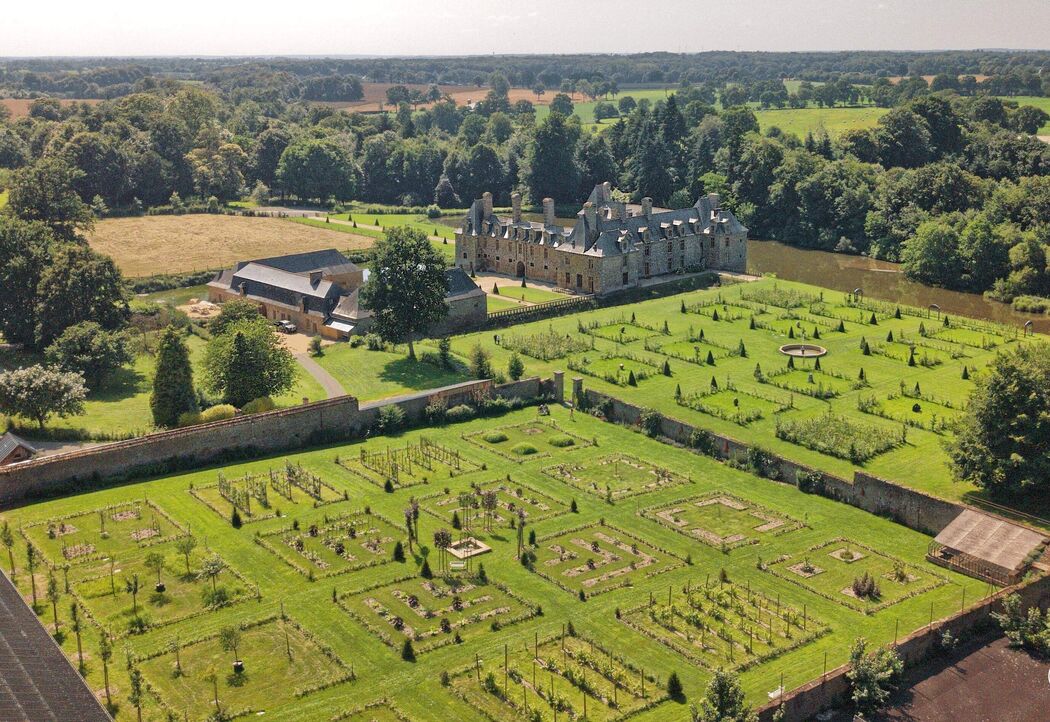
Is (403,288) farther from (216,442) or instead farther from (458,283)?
(216,442)

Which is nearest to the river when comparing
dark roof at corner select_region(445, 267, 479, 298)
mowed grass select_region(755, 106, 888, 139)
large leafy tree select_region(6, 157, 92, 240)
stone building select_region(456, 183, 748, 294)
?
stone building select_region(456, 183, 748, 294)

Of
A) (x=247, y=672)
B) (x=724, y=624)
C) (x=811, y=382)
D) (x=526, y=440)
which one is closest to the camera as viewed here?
(x=247, y=672)

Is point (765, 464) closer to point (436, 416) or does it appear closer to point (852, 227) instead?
point (436, 416)

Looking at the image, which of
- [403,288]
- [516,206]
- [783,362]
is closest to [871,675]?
[783,362]

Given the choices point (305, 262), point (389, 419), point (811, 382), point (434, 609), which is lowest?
point (434, 609)

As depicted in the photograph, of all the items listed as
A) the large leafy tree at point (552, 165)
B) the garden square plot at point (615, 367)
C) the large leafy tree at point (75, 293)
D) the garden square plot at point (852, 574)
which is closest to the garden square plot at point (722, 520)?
the garden square plot at point (852, 574)

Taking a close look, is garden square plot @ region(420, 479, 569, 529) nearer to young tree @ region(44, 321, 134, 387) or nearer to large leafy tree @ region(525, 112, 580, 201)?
young tree @ region(44, 321, 134, 387)

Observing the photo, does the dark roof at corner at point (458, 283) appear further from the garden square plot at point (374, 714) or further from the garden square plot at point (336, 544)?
the garden square plot at point (374, 714)

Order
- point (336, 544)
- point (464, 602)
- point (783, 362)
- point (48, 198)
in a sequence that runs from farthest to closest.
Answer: point (48, 198) → point (783, 362) → point (336, 544) → point (464, 602)
